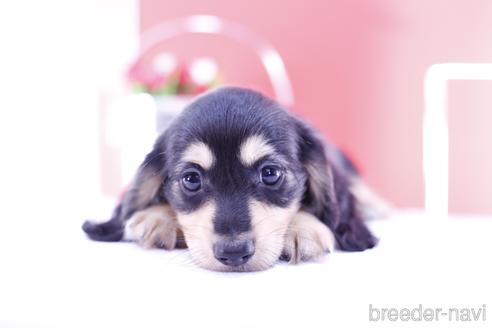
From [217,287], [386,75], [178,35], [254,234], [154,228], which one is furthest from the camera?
[178,35]

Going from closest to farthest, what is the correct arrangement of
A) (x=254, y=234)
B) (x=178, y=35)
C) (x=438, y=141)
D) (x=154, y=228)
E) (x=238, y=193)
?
(x=254, y=234) → (x=238, y=193) → (x=154, y=228) → (x=438, y=141) → (x=178, y=35)

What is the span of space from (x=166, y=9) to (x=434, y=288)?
15.6 ft

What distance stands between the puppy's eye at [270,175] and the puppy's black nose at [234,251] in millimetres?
279

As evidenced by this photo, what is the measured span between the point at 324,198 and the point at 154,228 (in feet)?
2.02

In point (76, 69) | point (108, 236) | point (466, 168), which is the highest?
point (76, 69)

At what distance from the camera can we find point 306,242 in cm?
177

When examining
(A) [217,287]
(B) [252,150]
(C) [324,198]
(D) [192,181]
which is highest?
(B) [252,150]

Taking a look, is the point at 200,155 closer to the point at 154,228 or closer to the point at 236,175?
the point at 236,175

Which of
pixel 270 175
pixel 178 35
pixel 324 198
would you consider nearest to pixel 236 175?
pixel 270 175

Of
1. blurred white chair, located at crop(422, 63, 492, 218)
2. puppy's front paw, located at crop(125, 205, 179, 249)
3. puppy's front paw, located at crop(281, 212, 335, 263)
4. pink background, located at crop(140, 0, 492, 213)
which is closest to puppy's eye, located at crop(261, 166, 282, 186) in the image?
puppy's front paw, located at crop(281, 212, 335, 263)

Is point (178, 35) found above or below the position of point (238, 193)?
above

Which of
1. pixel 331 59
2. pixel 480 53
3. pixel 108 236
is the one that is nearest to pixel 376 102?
pixel 331 59

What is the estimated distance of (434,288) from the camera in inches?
56.7

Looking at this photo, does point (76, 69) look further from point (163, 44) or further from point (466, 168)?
point (466, 168)
